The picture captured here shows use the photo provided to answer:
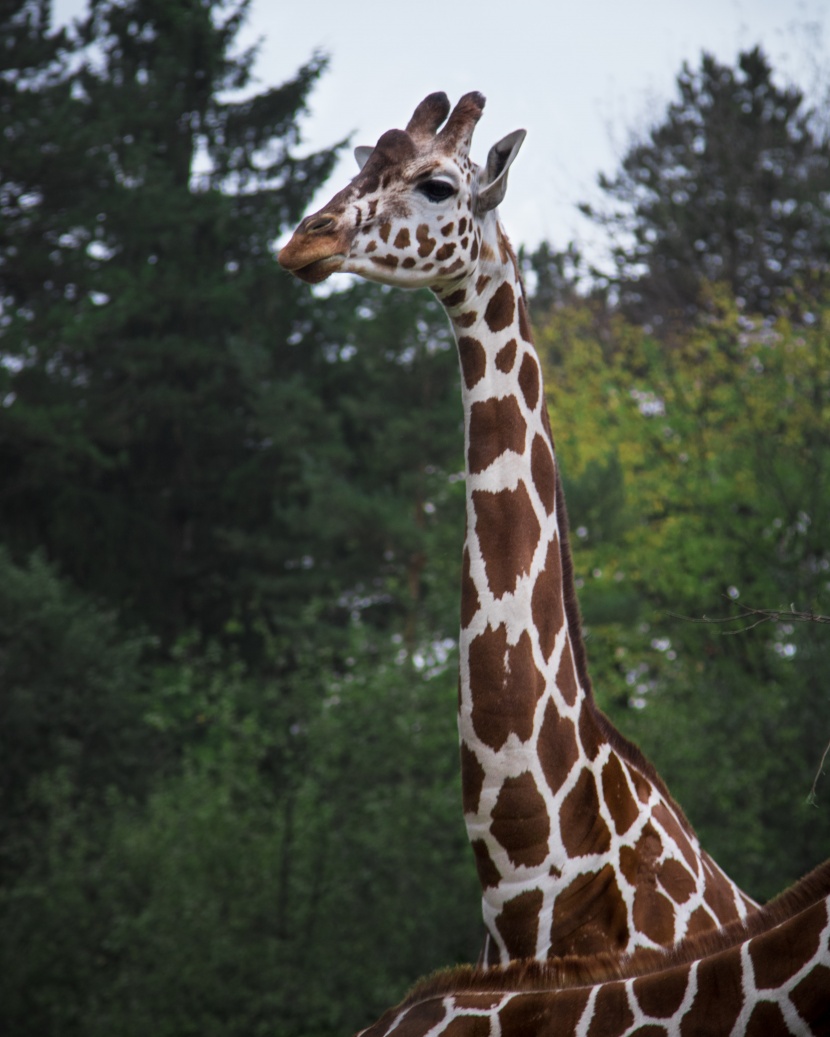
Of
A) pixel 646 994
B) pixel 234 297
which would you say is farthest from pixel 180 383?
pixel 646 994

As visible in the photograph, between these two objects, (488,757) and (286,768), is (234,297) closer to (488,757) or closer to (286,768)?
(286,768)

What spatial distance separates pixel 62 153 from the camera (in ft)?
60.2

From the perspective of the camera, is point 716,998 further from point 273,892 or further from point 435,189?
point 273,892

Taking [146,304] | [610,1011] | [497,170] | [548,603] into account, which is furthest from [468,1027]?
[146,304]

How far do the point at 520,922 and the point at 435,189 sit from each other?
1.97 metres

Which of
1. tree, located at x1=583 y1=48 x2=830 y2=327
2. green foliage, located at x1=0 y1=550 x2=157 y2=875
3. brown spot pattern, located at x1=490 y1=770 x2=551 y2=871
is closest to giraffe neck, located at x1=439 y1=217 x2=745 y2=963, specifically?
brown spot pattern, located at x1=490 y1=770 x2=551 y2=871

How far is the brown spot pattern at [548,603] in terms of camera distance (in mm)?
3629

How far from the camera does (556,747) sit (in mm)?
3572

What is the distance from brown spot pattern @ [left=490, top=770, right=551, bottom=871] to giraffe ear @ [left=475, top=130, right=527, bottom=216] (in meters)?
1.62

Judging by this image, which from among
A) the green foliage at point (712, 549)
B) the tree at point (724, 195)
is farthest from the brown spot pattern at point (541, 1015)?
the tree at point (724, 195)

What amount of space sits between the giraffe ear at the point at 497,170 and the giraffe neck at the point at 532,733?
0.08m

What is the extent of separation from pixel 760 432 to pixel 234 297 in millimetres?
9647

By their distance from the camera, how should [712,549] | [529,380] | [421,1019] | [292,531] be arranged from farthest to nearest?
[292,531] → [712,549] → [529,380] → [421,1019]

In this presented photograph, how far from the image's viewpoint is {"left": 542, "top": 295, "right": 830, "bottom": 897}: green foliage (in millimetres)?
12117
